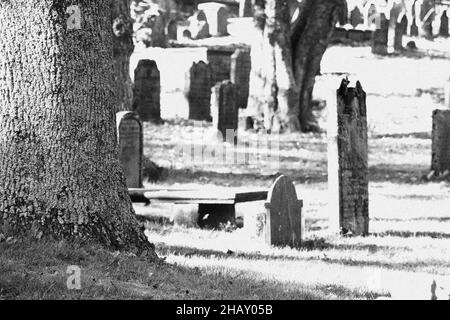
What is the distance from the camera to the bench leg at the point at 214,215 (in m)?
13.2

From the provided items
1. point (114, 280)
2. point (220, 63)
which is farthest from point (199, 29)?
point (114, 280)

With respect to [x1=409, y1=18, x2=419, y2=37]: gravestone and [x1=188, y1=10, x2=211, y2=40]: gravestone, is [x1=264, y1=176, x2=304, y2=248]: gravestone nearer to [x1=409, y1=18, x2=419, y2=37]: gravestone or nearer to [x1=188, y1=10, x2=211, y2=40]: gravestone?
[x1=188, y1=10, x2=211, y2=40]: gravestone

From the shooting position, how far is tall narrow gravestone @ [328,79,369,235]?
40.6 feet

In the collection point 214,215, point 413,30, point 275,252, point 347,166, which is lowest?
point 275,252

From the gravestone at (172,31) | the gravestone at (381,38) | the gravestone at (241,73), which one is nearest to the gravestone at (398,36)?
the gravestone at (381,38)

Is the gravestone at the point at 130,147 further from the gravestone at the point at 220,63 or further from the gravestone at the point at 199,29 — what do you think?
the gravestone at the point at 199,29

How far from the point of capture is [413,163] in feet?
69.5

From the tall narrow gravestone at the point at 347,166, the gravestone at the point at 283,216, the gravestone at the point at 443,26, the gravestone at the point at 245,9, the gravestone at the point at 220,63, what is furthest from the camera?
the gravestone at the point at 245,9

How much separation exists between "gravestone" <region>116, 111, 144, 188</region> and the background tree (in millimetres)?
10148

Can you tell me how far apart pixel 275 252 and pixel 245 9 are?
4595 cm

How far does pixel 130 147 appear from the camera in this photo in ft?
49.7

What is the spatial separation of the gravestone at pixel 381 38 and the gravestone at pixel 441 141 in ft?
87.0

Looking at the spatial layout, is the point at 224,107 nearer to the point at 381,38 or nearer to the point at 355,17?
the point at 381,38

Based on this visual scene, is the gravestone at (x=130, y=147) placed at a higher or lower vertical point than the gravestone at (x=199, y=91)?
lower
